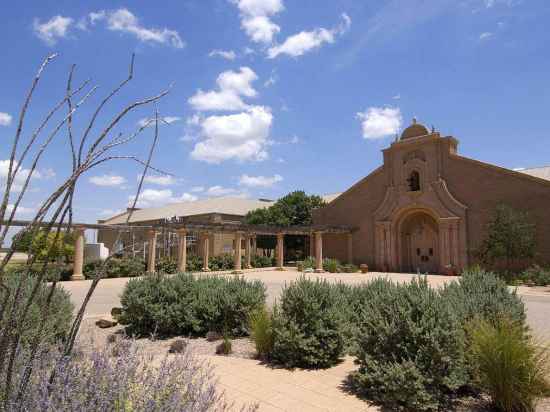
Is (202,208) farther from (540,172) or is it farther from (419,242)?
(540,172)

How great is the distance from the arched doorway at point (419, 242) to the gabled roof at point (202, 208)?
922 inches

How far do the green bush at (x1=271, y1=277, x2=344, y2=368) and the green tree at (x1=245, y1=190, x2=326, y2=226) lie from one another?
35.6 metres

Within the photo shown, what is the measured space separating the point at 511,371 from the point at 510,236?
72.7 feet

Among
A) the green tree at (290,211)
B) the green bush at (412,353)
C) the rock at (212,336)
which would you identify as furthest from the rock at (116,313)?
the green tree at (290,211)

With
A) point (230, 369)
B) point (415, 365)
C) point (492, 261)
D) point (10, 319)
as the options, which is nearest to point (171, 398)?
point (10, 319)

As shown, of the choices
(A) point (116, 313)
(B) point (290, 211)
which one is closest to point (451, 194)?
(B) point (290, 211)

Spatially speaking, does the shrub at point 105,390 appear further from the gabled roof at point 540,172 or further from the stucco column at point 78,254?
the gabled roof at point 540,172

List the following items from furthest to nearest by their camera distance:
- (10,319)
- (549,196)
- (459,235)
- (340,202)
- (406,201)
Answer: (340,202) → (406,201) → (459,235) → (549,196) → (10,319)

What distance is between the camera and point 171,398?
246 cm

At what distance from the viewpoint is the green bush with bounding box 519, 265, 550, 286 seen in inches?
845

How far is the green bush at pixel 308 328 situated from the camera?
6.34m

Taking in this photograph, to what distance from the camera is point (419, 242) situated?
32594 millimetres

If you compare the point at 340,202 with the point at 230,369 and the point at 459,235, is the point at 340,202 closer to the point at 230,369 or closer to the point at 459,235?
the point at 459,235

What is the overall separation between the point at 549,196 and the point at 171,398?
28917mm
